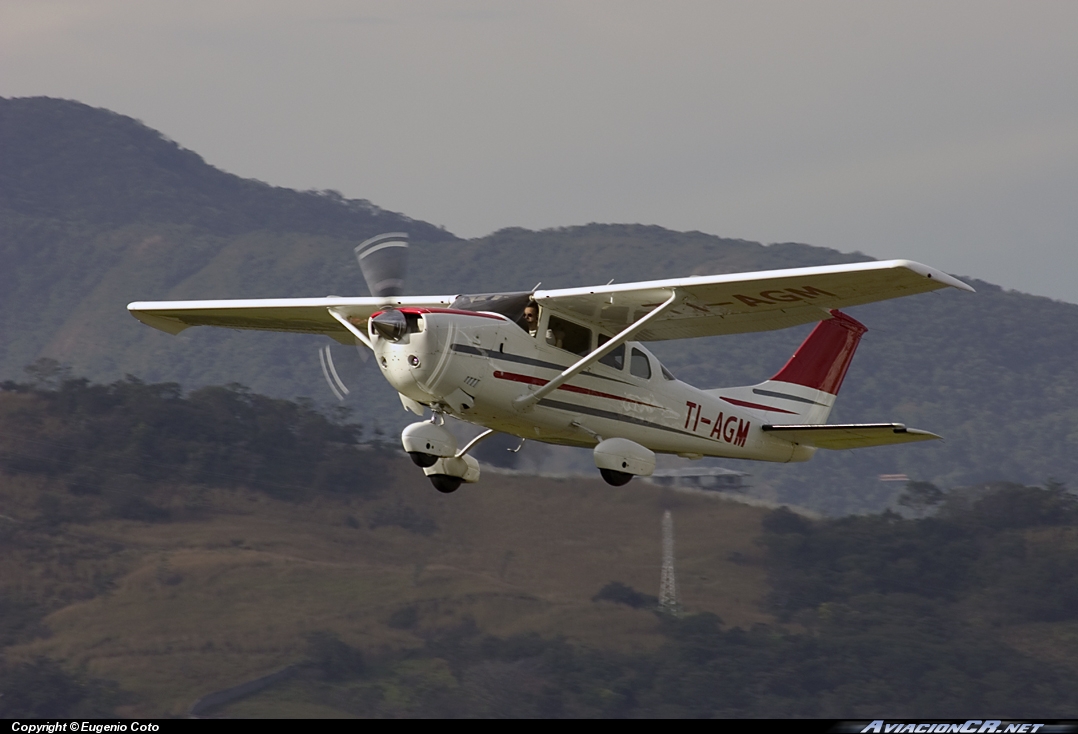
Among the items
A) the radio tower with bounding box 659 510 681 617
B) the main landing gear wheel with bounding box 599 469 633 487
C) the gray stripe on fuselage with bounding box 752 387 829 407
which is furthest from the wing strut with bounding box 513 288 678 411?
the radio tower with bounding box 659 510 681 617

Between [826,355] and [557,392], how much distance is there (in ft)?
18.6

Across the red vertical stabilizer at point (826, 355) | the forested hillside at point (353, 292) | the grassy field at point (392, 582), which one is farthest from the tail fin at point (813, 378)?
the forested hillside at point (353, 292)

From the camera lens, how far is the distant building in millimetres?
43234

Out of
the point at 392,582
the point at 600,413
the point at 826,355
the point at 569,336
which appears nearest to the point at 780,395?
the point at 826,355

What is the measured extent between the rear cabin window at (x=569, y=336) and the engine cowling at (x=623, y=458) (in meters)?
1.08

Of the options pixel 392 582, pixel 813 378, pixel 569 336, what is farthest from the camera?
pixel 392 582

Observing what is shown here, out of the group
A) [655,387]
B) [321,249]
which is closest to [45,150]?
[321,249]

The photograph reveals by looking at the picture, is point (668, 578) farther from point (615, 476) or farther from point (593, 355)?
point (593, 355)

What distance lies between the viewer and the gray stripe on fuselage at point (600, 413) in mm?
16197

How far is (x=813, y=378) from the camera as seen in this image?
20.1m

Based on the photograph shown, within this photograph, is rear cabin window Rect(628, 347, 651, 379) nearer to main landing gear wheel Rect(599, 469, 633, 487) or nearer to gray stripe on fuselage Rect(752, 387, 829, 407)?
main landing gear wheel Rect(599, 469, 633, 487)

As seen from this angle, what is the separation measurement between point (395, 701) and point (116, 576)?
1193 cm

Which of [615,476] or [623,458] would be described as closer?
[623,458]

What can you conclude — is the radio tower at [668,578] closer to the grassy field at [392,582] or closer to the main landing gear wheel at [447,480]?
the grassy field at [392,582]
